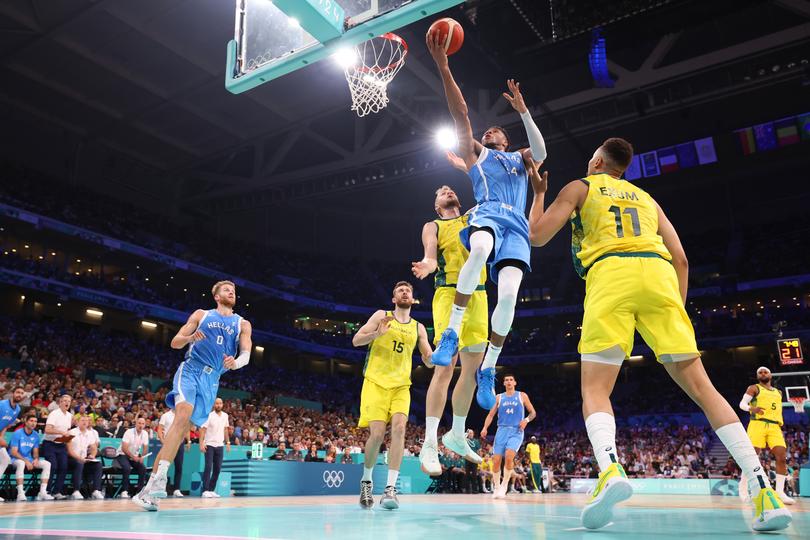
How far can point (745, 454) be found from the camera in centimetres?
365

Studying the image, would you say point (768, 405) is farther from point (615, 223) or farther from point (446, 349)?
point (615, 223)

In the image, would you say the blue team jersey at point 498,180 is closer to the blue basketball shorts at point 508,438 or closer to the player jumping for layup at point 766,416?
the player jumping for layup at point 766,416

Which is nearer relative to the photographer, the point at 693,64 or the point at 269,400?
the point at 693,64

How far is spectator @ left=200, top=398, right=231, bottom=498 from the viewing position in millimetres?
12172

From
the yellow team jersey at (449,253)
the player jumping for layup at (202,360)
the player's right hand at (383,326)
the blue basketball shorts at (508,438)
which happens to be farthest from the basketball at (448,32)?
the blue basketball shorts at (508,438)

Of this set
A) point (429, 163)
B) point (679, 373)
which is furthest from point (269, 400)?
point (679, 373)

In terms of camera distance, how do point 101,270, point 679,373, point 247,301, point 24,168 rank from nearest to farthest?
point 679,373 < point 24,168 < point 101,270 < point 247,301

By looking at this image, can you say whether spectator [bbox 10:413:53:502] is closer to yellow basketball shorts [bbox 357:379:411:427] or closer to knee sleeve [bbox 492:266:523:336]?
yellow basketball shorts [bbox 357:379:411:427]

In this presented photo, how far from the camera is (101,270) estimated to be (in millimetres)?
33312

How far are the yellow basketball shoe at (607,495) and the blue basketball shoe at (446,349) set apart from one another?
5.17 feet

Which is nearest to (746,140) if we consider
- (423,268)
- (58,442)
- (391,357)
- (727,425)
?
(391,357)

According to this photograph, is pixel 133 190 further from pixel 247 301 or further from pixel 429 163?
pixel 429 163

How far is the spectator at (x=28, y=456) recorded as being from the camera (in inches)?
422

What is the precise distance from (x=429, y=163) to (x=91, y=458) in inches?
759
